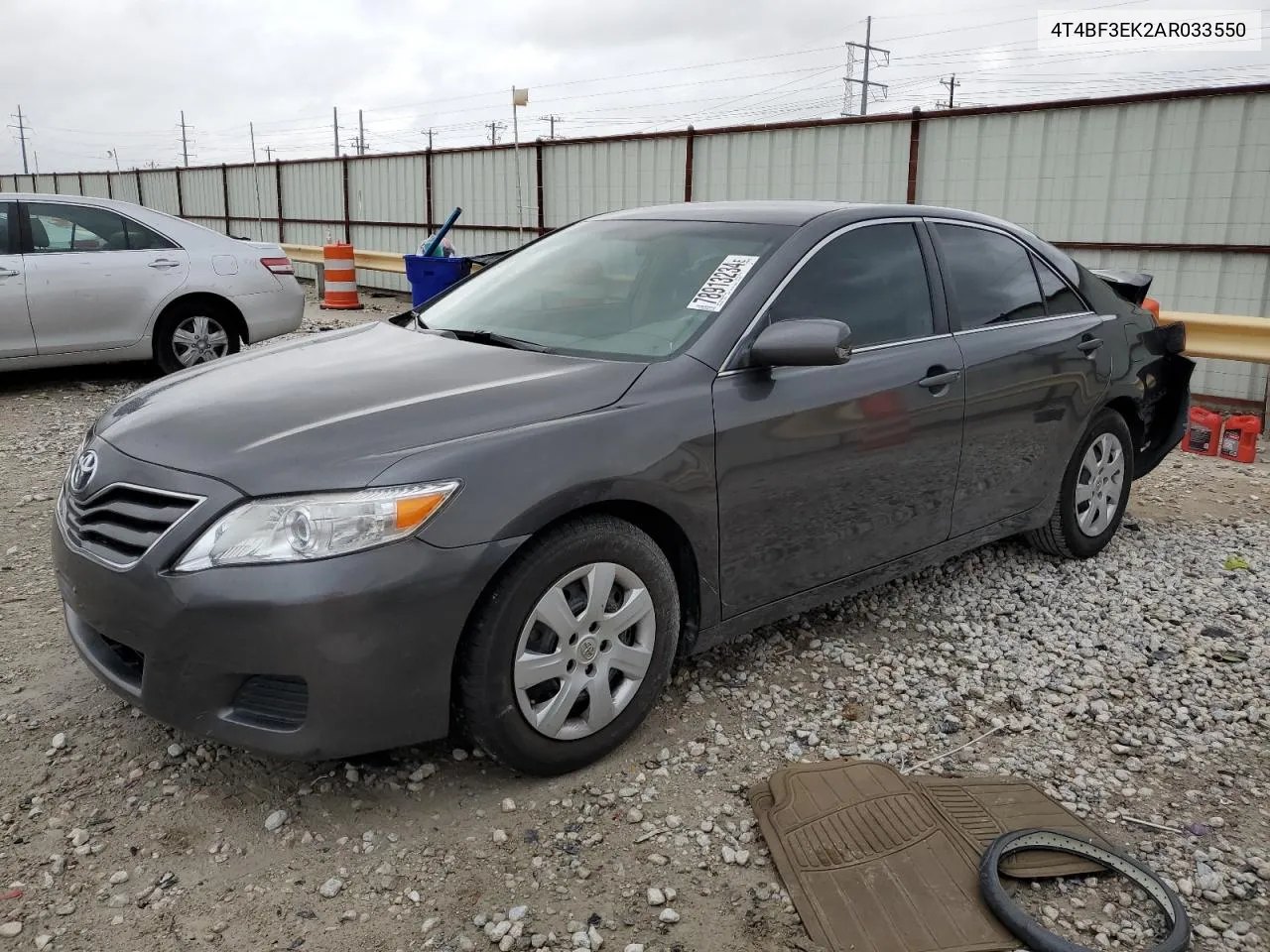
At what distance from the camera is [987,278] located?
4.28m

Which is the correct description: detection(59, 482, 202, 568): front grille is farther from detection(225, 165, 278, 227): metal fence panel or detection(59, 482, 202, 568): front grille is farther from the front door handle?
detection(225, 165, 278, 227): metal fence panel

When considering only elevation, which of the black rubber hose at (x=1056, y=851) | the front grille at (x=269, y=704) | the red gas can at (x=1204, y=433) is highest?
the front grille at (x=269, y=704)

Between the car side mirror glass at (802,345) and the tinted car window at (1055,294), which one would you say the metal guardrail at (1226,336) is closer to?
the tinted car window at (1055,294)

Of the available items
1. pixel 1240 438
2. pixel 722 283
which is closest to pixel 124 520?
pixel 722 283

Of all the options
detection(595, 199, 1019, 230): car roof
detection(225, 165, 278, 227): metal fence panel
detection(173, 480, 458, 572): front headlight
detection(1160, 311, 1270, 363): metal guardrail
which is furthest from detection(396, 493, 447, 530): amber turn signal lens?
detection(225, 165, 278, 227): metal fence panel

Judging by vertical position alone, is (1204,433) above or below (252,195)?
below

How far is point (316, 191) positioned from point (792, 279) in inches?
796

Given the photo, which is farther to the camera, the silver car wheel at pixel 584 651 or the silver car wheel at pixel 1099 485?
the silver car wheel at pixel 1099 485

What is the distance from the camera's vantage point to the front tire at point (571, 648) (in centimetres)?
268

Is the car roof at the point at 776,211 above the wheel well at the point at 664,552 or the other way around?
above

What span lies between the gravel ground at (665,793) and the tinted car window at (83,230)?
13.8 ft

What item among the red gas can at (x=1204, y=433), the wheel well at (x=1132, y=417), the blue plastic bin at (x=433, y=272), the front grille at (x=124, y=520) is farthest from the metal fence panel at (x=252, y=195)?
the front grille at (x=124, y=520)

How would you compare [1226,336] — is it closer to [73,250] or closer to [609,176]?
[73,250]

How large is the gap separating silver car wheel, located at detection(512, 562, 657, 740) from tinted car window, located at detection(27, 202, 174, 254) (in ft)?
21.7
